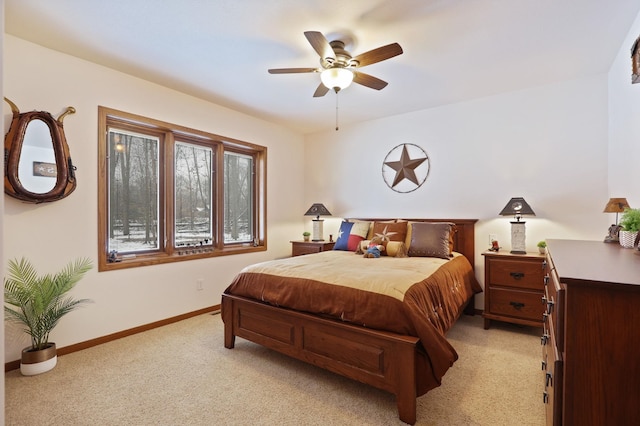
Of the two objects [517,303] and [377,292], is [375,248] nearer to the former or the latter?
[377,292]

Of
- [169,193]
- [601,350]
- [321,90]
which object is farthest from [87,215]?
[601,350]

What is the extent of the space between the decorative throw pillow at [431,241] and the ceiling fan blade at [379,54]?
1.86m

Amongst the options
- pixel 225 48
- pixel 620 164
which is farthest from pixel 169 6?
pixel 620 164

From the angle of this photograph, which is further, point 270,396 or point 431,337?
point 270,396

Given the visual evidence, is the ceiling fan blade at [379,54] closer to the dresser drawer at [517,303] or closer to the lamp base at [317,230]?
the dresser drawer at [517,303]

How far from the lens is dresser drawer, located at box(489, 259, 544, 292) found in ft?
9.73

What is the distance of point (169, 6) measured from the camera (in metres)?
2.06

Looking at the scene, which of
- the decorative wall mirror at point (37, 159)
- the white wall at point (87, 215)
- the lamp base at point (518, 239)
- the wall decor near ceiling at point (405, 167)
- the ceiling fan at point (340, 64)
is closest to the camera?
the ceiling fan at point (340, 64)

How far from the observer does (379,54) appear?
7.32ft

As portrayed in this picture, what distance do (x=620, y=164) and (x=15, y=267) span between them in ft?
16.2

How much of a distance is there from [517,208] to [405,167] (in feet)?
4.75

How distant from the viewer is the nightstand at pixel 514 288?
2.96m

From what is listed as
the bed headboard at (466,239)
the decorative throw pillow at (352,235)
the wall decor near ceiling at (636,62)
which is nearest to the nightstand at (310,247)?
the decorative throw pillow at (352,235)

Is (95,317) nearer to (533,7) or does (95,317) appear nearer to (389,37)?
(389,37)
